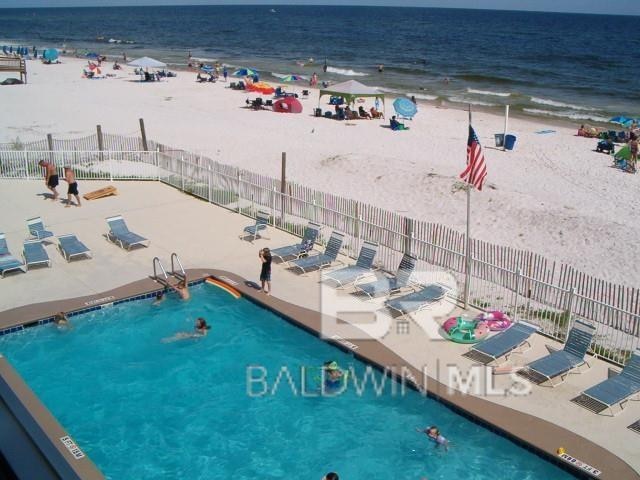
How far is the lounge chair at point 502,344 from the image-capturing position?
1213 cm

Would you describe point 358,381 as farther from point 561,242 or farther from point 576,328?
point 561,242

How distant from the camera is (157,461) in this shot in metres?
10.1

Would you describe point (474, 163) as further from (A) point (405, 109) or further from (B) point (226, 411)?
(A) point (405, 109)

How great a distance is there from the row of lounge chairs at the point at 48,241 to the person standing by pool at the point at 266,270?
409cm

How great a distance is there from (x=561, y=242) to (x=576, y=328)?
7.69 meters

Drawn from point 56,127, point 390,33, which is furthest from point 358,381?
point 390,33

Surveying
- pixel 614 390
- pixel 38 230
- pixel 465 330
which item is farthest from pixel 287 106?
pixel 614 390

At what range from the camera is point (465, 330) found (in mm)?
13078

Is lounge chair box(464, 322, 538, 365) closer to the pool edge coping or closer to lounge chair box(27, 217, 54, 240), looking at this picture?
the pool edge coping

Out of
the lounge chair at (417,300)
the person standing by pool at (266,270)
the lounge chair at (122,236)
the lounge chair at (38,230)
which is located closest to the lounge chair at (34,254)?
the lounge chair at (38,230)

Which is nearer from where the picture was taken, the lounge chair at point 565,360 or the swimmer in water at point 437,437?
the swimmer in water at point 437,437

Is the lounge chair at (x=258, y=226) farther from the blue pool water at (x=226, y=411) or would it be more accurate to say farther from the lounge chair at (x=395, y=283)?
the blue pool water at (x=226, y=411)

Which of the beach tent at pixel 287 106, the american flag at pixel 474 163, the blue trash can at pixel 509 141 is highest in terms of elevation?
the american flag at pixel 474 163

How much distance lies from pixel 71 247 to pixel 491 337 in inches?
408
